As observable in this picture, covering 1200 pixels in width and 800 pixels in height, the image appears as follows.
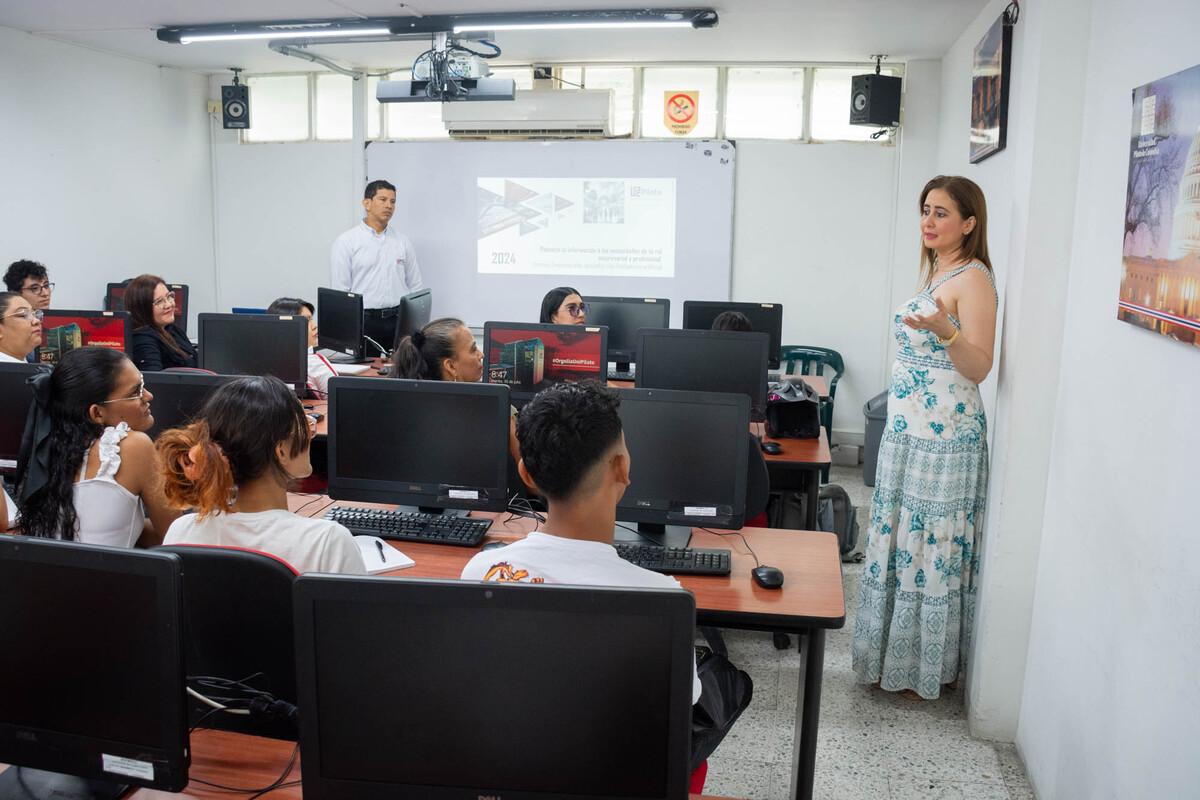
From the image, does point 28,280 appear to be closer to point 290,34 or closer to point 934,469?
point 290,34

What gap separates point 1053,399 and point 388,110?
5836 millimetres

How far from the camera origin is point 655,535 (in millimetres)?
2812

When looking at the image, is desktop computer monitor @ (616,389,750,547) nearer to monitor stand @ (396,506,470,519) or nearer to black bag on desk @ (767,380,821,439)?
monitor stand @ (396,506,470,519)

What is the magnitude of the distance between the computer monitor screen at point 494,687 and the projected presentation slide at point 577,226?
5980mm

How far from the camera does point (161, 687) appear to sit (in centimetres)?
127

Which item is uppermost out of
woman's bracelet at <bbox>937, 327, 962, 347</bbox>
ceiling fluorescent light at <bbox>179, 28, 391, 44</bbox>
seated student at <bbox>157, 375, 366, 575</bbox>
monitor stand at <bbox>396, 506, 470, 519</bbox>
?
ceiling fluorescent light at <bbox>179, 28, 391, 44</bbox>

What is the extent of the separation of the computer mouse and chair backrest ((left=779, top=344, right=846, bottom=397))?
4.45 meters

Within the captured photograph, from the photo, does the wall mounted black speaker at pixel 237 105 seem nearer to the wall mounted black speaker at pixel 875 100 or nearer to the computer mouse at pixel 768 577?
the wall mounted black speaker at pixel 875 100

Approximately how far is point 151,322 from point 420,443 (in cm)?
263

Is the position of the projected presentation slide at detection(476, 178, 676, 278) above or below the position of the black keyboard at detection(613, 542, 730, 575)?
above

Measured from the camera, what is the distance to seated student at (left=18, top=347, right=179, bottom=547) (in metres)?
2.45

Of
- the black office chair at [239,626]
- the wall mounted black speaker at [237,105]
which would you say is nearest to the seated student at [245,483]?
the black office chair at [239,626]

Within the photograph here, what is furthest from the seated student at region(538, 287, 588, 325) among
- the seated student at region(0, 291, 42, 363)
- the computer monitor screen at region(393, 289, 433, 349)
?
the seated student at region(0, 291, 42, 363)

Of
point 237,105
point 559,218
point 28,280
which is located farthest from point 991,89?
point 237,105
